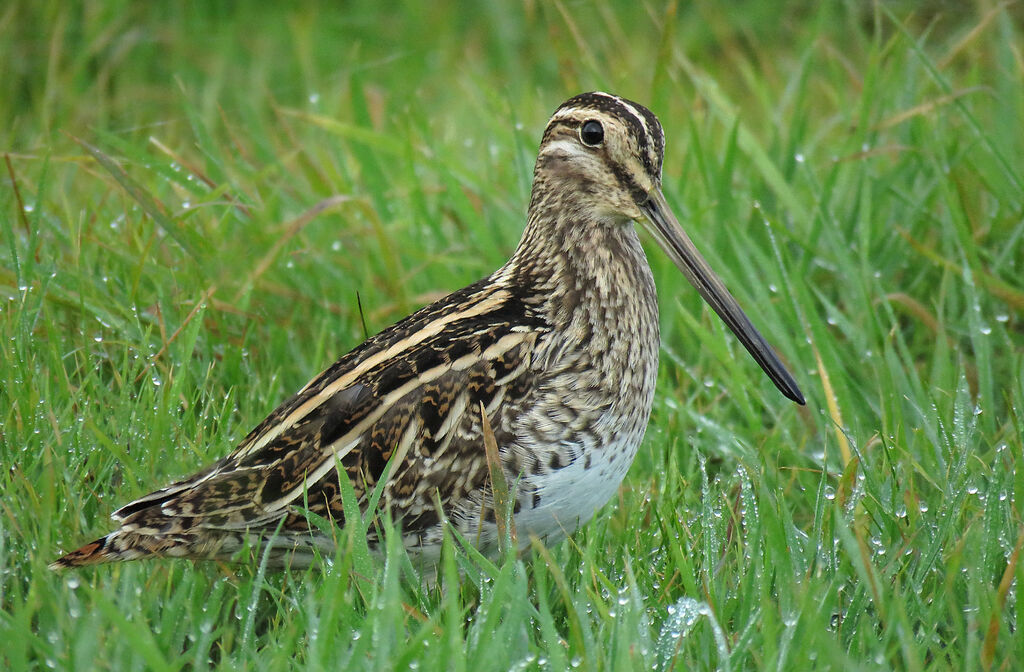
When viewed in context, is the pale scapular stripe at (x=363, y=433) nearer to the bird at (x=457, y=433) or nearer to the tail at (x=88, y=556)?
the bird at (x=457, y=433)

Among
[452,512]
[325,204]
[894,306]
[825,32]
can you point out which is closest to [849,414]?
[894,306]

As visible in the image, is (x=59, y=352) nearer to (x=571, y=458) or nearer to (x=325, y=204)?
(x=325, y=204)

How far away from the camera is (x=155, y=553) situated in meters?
2.78

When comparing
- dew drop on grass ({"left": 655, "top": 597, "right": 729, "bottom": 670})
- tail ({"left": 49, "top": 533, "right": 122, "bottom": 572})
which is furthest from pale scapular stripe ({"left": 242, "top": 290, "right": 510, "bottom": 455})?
dew drop on grass ({"left": 655, "top": 597, "right": 729, "bottom": 670})

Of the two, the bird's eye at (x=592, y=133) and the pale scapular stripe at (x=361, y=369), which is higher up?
the bird's eye at (x=592, y=133)

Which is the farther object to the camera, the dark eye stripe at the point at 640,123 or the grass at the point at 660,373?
the dark eye stripe at the point at 640,123

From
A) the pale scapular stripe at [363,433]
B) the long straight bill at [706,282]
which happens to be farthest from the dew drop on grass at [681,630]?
the long straight bill at [706,282]

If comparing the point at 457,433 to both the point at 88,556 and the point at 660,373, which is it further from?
the point at 660,373

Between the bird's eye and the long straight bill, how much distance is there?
19 cm

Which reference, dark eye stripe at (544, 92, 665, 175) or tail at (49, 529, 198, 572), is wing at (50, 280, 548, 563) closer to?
tail at (49, 529, 198, 572)

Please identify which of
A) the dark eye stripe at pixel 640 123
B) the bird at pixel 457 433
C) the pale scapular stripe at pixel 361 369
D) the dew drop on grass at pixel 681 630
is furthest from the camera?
the dark eye stripe at pixel 640 123

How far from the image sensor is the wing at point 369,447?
A: 2900 mm

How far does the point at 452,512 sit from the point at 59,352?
1244 millimetres

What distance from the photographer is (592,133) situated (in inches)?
131
